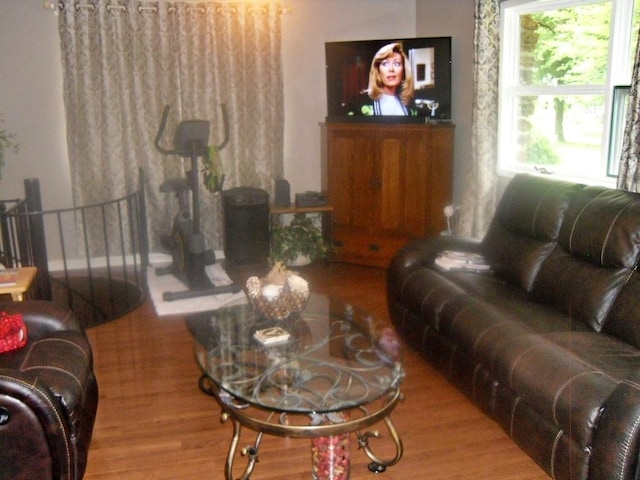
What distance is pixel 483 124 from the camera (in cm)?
429

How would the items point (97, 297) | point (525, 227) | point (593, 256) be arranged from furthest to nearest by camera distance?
point (97, 297) → point (525, 227) → point (593, 256)

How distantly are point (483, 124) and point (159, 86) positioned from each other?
253cm

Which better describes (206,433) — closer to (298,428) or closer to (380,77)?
(298,428)

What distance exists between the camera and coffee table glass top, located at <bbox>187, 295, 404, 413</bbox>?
84.0 inches

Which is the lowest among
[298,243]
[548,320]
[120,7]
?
[298,243]

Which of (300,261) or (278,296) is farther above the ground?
(278,296)

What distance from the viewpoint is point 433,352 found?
10.0ft

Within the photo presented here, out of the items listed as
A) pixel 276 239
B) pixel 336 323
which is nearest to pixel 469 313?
pixel 336 323

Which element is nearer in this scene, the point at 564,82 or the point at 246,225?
the point at 564,82

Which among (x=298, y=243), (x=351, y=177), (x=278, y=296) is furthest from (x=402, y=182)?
(x=278, y=296)

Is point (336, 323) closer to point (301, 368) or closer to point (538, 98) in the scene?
point (301, 368)

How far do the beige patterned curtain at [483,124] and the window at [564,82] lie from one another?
0.15 metres

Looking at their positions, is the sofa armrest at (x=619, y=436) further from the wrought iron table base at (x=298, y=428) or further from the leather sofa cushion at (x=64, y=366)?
the leather sofa cushion at (x=64, y=366)

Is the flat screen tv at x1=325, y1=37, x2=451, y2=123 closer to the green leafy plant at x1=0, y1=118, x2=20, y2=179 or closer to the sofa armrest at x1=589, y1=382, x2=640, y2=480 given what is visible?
the green leafy plant at x1=0, y1=118, x2=20, y2=179
